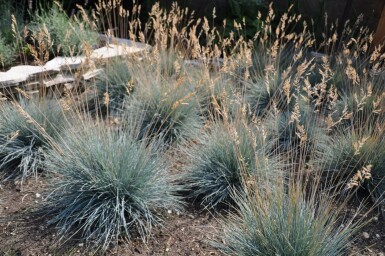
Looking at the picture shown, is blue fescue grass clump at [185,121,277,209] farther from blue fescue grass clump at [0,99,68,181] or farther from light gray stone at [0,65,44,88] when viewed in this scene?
light gray stone at [0,65,44,88]

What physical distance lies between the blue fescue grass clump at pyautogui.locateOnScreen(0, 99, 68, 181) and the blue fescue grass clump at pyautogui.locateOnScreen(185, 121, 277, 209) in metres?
1.03

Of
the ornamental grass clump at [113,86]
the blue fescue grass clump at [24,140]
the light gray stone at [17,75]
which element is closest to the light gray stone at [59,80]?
the light gray stone at [17,75]

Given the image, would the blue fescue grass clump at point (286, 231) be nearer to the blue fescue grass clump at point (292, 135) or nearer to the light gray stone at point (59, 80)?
the blue fescue grass clump at point (292, 135)

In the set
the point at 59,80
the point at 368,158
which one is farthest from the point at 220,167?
the point at 59,80

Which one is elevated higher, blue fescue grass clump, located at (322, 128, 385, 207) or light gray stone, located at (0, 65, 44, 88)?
light gray stone, located at (0, 65, 44, 88)

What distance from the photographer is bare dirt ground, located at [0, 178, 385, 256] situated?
8.20 ft

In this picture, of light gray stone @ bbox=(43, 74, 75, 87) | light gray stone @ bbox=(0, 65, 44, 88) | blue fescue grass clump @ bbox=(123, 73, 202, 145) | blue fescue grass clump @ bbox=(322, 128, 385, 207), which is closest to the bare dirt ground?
blue fescue grass clump @ bbox=(322, 128, 385, 207)

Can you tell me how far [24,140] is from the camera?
3277 mm

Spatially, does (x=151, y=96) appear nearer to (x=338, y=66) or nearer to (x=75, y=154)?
(x=75, y=154)

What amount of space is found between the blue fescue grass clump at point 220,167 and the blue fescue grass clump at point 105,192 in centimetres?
24

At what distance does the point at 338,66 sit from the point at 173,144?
7.10ft

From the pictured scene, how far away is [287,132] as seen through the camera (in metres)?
3.66


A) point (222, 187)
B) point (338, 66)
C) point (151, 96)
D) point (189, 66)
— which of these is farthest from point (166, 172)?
point (338, 66)

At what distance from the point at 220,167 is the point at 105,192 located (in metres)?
0.82
